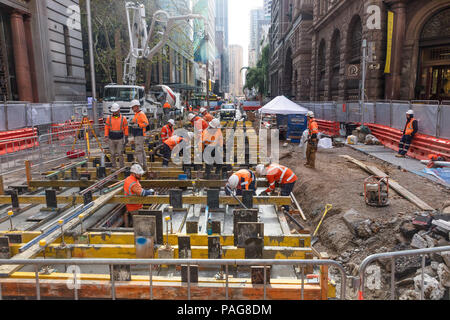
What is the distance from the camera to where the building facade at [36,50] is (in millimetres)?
19594

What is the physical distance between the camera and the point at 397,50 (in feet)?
63.3

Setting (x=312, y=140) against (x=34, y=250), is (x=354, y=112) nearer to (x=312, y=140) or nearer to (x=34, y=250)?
(x=312, y=140)

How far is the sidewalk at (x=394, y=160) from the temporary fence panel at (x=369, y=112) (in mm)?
2282

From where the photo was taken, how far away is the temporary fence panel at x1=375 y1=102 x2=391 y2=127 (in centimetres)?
1630

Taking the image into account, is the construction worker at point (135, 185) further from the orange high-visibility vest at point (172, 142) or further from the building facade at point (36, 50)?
the building facade at point (36, 50)

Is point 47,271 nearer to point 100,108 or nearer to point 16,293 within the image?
point 16,293

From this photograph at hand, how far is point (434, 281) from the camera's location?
4.83 m

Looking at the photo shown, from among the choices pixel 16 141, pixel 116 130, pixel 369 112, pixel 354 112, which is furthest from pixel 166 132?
pixel 354 112

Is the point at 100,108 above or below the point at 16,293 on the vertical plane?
above

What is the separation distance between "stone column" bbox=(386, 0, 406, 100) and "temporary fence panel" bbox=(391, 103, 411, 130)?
4.42m

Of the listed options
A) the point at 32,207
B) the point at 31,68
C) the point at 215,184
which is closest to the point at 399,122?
the point at 215,184

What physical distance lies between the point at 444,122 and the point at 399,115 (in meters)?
3.48

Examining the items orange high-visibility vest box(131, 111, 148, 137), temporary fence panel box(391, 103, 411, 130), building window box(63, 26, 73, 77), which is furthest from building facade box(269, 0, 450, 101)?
building window box(63, 26, 73, 77)

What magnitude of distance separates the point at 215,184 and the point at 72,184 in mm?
3788
